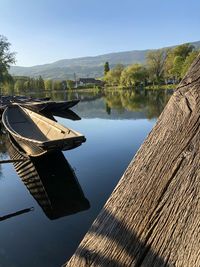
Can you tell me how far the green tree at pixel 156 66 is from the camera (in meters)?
102

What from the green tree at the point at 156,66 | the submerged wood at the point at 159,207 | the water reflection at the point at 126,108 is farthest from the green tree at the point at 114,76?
the submerged wood at the point at 159,207

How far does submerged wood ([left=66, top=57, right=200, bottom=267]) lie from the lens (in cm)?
87

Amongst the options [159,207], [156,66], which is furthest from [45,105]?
[156,66]

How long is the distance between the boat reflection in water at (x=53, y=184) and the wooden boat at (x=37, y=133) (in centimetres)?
78

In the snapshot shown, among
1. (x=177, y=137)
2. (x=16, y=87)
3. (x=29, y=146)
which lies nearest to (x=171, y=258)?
(x=177, y=137)

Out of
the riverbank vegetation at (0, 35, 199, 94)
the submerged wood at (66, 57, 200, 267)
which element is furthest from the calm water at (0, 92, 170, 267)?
the riverbank vegetation at (0, 35, 199, 94)

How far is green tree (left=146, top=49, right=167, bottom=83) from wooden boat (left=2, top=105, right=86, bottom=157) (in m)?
81.3

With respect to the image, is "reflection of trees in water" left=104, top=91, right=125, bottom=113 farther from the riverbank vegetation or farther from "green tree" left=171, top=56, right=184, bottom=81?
"green tree" left=171, top=56, right=184, bottom=81

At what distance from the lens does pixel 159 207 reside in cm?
93

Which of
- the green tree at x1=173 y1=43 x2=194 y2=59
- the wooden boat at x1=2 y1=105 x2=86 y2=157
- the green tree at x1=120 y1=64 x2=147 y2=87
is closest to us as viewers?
the wooden boat at x1=2 y1=105 x2=86 y2=157

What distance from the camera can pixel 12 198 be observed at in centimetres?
1122

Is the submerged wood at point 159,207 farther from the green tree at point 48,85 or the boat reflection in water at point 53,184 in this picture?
the green tree at point 48,85

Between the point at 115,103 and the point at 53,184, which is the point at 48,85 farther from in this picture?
the point at 53,184

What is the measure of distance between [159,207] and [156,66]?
106 m
